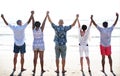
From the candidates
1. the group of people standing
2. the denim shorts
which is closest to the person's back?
the group of people standing

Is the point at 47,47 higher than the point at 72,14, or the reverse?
the point at 72,14

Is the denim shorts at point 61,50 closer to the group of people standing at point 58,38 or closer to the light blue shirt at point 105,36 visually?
the group of people standing at point 58,38

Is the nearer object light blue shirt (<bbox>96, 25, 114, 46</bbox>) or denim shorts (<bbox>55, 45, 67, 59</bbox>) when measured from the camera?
denim shorts (<bbox>55, 45, 67, 59</bbox>)

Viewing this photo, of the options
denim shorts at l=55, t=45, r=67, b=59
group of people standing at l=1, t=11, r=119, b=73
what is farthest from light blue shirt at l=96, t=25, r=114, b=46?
denim shorts at l=55, t=45, r=67, b=59

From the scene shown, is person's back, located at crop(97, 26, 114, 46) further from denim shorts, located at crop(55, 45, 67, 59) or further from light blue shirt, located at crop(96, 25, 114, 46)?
denim shorts, located at crop(55, 45, 67, 59)

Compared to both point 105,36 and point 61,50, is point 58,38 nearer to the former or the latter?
point 61,50

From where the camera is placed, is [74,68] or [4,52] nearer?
[74,68]

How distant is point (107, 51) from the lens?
977cm

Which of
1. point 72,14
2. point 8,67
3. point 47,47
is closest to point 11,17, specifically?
point 72,14

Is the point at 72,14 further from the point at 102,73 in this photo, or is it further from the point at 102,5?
the point at 102,73

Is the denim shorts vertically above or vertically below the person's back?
below

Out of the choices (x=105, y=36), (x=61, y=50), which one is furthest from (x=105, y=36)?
(x=61, y=50)

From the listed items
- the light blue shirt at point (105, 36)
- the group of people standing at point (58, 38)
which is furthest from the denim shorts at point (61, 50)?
the light blue shirt at point (105, 36)

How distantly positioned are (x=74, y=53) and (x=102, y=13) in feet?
52.0
